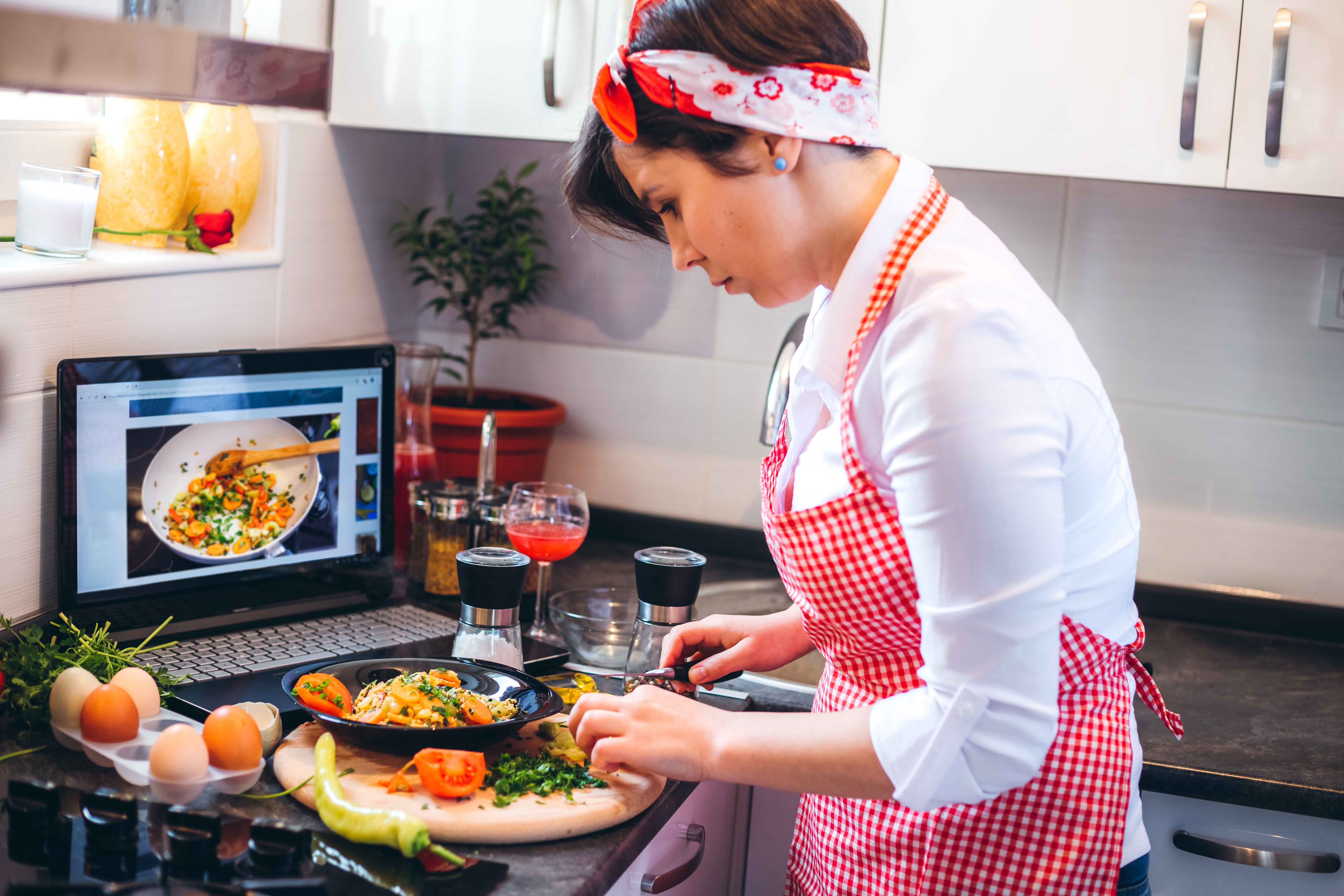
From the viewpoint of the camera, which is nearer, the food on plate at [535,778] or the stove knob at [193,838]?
the stove knob at [193,838]

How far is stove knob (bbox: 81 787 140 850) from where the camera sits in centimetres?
90

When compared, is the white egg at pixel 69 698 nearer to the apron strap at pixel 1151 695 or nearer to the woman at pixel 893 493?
the woman at pixel 893 493

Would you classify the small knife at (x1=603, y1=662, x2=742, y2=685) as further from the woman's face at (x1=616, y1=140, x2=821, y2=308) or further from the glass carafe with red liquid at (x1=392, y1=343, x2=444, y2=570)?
the glass carafe with red liquid at (x1=392, y1=343, x2=444, y2=570)

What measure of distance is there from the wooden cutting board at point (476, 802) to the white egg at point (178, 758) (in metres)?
0.07

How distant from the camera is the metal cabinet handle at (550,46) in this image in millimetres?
1530

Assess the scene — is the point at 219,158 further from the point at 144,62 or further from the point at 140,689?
the point at 144,62

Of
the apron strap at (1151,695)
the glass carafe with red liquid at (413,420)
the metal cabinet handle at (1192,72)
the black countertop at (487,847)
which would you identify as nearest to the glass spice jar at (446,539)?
the glass carafe with red liquid at (413,420)

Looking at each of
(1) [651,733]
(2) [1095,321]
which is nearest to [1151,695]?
(1) [651,733]

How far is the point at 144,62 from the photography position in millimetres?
563

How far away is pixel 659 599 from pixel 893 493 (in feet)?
1.45

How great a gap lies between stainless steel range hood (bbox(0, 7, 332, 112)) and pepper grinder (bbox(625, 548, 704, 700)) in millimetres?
669

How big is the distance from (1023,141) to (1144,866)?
0.81 meters

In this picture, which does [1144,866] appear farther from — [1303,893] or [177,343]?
[177,343]

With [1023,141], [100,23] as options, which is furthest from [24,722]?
[1023,141]
